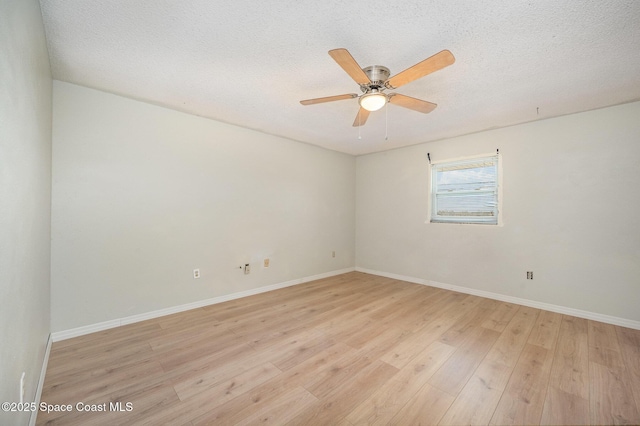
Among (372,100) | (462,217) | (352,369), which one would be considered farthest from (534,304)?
(372,100)

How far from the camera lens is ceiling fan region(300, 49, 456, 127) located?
155 cm

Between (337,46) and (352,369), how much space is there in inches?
95.2

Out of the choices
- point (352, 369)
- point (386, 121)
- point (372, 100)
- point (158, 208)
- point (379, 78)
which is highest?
point (386, 121)

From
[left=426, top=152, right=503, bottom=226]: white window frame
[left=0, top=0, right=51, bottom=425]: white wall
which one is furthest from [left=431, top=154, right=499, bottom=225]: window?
[left=0, top=0, right=51, bottom=425]: white wall

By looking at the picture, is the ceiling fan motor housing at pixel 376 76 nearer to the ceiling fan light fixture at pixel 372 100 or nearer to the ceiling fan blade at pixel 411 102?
the ceiling fan light fixture at pixel 372 100

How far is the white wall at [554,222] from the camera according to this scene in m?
2.76

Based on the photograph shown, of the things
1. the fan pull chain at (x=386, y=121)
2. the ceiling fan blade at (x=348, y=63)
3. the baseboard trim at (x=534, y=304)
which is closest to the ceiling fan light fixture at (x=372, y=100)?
the ceiling fan blade at (x=348, y=63)

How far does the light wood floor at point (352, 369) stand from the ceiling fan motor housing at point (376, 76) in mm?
2221

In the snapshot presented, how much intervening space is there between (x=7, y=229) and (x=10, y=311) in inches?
13.9

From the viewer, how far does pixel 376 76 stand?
2.03 m

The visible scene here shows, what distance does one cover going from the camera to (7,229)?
992mm

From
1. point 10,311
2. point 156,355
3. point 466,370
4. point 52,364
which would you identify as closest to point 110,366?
point 156,355

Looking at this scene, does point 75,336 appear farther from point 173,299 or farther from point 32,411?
point 32,411

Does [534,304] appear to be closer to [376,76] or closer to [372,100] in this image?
[372,100]
